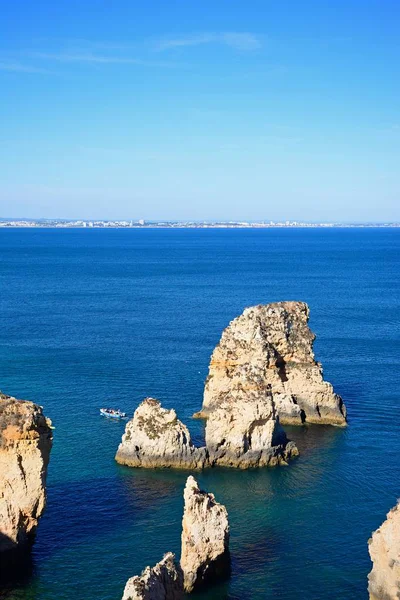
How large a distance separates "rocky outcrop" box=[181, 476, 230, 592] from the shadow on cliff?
7.95 metres

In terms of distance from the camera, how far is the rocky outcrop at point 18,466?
119 feet

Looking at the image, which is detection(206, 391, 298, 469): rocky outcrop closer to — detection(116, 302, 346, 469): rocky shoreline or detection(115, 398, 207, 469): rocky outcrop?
detection(116, 302, 346, 469): rocky shoreline

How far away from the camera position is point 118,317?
375ft

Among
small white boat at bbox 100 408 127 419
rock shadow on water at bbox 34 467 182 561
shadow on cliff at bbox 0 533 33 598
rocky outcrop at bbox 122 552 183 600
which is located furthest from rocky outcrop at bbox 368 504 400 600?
small white boat at bbox 100 408 127 419

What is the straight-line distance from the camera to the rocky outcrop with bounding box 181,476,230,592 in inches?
1385

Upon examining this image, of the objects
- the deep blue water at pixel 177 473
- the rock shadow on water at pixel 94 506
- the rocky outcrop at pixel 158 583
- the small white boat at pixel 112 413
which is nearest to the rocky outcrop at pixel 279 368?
the deep blue water at pixel 177 473

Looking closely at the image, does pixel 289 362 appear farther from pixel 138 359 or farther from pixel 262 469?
pixel 138 359

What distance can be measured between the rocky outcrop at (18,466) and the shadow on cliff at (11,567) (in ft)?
0.16

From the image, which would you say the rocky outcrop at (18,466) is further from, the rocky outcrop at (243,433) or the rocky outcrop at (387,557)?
the rocky outcrop at (243,433)

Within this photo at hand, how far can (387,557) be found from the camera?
31.8m

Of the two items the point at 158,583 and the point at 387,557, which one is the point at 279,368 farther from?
the point at 158,583

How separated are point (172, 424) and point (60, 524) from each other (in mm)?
11043

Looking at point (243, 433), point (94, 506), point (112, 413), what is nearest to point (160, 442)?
point (243, 433)

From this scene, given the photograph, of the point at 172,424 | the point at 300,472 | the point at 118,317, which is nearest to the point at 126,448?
the point at 172,424
